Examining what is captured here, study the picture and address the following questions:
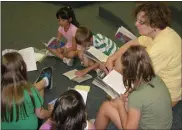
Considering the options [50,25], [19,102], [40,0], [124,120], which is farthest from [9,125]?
[40,0]

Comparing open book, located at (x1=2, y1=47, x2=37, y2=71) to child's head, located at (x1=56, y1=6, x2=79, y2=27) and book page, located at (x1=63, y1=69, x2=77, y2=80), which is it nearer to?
book page, located at (x1=63, y1=69, x2=77, y2=80)

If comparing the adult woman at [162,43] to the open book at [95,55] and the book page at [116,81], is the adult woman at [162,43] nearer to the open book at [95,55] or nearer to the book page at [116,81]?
the book page at [116,81]

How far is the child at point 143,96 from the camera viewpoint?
171 cm

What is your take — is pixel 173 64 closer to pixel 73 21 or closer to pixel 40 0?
pixel 73 21

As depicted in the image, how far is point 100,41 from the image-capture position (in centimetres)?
280

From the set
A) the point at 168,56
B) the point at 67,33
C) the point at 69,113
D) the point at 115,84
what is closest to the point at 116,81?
the point at 115,84

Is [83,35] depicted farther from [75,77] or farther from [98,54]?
[75,77]

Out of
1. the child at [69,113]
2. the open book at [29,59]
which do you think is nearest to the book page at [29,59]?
the open book at [29,59]

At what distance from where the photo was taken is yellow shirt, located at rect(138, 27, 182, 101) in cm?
201

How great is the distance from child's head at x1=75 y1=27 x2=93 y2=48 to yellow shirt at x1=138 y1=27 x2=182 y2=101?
2.80ft

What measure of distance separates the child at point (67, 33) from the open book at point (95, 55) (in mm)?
352

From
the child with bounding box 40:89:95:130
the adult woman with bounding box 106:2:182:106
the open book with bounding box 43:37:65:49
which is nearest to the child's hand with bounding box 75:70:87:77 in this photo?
the open book with bounding box 43:37:65:49

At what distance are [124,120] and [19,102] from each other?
631 mm

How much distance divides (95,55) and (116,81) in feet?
1.91
